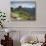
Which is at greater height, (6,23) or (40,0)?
(40,0)

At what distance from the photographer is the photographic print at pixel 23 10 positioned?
4.47m

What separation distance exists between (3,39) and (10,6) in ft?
3.21

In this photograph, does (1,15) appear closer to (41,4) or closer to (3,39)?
(3,39)

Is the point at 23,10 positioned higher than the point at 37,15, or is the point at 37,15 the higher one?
the point at 23,10

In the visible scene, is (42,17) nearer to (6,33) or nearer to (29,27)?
(29,27)

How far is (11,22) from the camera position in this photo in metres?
4.51

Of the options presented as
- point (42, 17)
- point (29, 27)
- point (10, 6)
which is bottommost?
point (29, 27)

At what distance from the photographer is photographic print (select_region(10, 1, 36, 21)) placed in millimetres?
4469

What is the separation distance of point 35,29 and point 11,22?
2.42 feet

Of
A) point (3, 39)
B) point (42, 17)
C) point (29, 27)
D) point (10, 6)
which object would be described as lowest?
point (3, 39)

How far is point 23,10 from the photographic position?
453 cm

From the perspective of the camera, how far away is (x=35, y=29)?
453cm

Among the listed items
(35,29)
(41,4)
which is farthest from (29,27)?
(41,4)

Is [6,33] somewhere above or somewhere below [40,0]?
below
